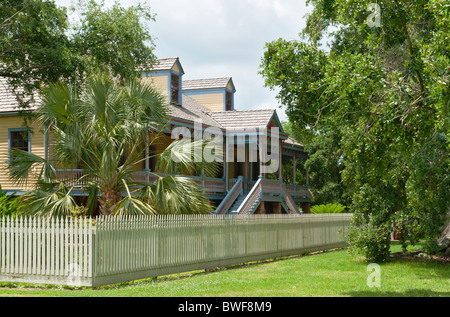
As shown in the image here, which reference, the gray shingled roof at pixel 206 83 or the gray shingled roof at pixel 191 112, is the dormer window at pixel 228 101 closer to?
the gray shingled roof at pixel 206 83

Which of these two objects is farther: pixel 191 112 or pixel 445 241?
pixel 191 112

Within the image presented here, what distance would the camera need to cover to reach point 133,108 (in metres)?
17.6

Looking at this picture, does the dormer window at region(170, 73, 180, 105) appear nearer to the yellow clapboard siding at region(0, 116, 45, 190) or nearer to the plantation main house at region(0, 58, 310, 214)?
the plantation main house at region(0, 58, 310, 214)

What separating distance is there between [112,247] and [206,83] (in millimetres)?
A: 24458

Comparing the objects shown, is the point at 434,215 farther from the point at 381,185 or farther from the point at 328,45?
the point at 328,45

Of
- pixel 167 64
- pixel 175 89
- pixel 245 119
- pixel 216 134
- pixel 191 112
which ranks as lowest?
pixel 216 134

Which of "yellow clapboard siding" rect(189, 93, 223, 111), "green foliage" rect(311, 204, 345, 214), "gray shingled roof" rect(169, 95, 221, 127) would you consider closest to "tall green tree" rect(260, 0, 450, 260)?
"gray shingled roof" rect(169, 95, 221, 127)

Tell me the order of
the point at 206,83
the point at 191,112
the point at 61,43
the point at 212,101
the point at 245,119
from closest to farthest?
the point at 61,43 → the point at 245,119 → the point at 191,112 → the point at 212,101 → the point at 206,83

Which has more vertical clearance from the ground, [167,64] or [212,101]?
[167,64]

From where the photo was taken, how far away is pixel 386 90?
41.3 feet

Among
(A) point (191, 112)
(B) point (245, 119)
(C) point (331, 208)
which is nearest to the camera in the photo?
(B) point (245, 119)

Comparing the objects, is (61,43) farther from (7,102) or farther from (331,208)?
(331,208)

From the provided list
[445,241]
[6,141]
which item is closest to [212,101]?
[6,141]
